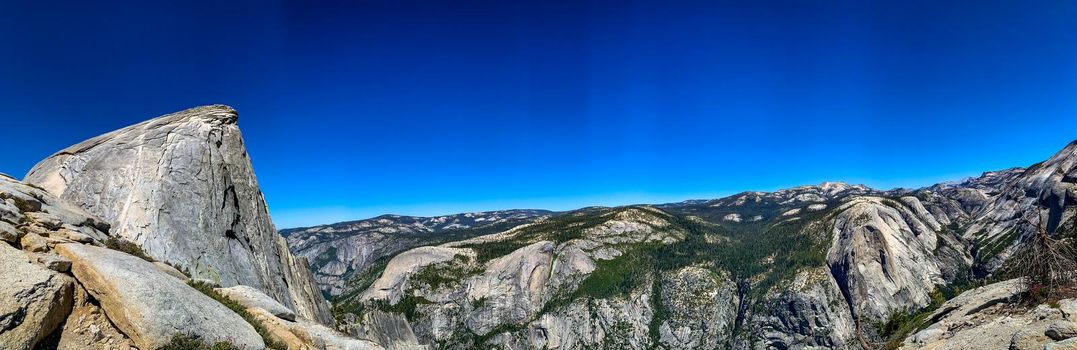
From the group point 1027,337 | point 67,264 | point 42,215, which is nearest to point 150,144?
point 42,215

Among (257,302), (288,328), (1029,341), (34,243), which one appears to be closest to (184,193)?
(257,302)

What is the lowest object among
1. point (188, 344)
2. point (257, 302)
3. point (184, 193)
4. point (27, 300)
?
point (188, 344)

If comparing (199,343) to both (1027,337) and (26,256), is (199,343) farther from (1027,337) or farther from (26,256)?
(1027,337)

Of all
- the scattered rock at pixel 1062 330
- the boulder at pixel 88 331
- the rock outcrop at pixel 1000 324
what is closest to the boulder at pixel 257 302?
the boulder at pixel 88 331

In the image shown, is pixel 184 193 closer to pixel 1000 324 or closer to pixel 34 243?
pixel 34 243

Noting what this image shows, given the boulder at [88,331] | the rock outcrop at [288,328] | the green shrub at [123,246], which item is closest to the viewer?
the boulder at [88,331]

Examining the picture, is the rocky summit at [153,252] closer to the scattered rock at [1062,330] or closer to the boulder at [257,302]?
the boulder at [257,302]

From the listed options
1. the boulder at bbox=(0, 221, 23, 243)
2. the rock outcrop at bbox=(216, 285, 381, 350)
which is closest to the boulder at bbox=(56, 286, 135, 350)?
the boulder at bbox=(0, 221, 23, 243)
